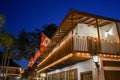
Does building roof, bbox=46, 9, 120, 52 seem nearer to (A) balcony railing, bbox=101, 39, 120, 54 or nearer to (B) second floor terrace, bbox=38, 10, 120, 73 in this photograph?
(B) second floor terrace, bbox=38, 10, 120, 73

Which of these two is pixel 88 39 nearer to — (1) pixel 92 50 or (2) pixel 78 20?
(1) pixel 92 50

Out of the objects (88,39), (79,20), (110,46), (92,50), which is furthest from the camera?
(79,20)

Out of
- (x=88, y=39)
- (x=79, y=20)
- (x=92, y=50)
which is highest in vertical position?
(x=79, y=20)

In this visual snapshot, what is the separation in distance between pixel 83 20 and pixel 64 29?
3262mm

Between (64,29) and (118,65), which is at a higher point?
(64,29)

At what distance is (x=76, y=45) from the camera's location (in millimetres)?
10141

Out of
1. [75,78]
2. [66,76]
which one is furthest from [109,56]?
[66,76]

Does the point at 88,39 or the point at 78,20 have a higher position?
the point at 78,20

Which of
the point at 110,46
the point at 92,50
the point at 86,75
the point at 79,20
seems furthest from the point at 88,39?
the point at 79,20

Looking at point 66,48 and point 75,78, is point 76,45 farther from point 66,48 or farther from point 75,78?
point 75,78

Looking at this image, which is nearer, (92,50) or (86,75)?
(92,50)

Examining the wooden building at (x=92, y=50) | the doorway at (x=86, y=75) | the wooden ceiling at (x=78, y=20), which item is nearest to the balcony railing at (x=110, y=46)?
the wooden building at (x=92, y=50)

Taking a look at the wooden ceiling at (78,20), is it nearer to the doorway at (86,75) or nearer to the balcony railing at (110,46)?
the balcony railing at (110,46)

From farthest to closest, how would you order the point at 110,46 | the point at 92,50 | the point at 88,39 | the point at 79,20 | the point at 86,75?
the point at 79,20 < the point at 86,75 < the point at 110,46 < the point at 88,39 < the point at 92,50
